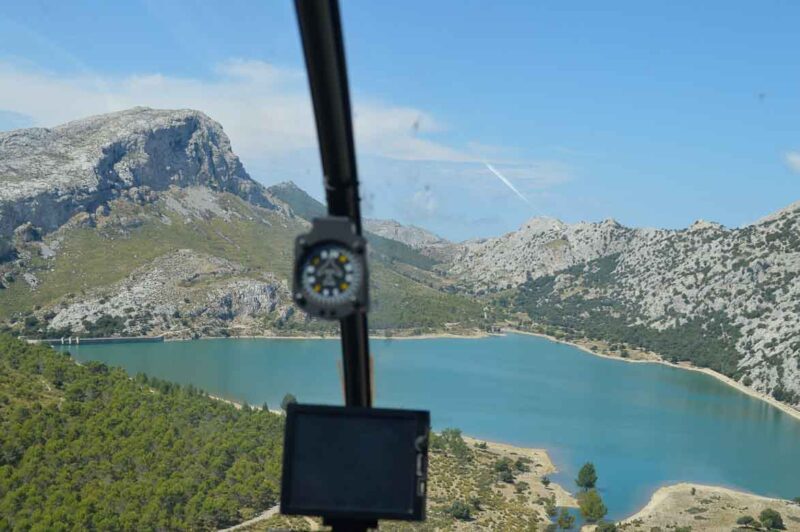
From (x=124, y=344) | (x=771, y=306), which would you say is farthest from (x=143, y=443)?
(x=771, y=306)

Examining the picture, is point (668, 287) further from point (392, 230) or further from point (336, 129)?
point (336, 129)

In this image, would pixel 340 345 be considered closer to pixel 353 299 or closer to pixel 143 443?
pixel 353 299

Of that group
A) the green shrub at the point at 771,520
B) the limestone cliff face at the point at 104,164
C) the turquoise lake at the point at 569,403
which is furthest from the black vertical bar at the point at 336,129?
the limestone cliff face at the point at 104,164

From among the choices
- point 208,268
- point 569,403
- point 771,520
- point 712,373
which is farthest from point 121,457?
point 712,373

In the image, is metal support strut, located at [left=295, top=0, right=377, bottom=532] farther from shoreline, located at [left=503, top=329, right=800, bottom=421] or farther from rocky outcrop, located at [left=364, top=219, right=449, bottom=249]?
shoreline, located at [left=503, top=329, right=800, bottom=421]

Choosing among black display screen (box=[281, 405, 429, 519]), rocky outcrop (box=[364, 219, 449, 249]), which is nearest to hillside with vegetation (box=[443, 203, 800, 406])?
rocky outcrop (box=[364, 219, 449, 249])

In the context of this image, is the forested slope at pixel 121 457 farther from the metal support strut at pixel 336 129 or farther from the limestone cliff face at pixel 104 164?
the limestone cliff face at pixel 104 164

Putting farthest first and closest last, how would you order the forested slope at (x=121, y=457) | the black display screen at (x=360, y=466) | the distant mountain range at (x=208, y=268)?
the distant mountain range at (x=208, y=268) → the forested slope at (x=121, y=457) → the black display screen at (x=360, y=466)
